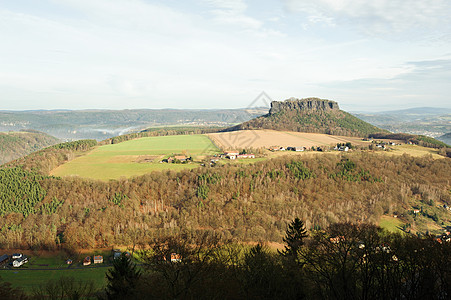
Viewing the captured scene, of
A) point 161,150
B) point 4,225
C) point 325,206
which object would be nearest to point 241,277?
point 325,206

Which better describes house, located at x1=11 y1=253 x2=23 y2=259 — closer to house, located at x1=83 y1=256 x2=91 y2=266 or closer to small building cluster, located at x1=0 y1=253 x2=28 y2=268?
small building cluster, located at x1=0 y1=253 x2=28 y2=268

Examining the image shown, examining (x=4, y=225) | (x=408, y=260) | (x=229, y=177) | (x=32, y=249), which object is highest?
(x=408, y=260)

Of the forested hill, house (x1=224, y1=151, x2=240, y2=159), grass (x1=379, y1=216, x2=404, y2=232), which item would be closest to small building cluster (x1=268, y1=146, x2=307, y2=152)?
house (x1=224, y1=151, x2=240, y2=159)

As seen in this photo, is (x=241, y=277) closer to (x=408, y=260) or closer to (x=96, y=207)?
(x=408, y=260)

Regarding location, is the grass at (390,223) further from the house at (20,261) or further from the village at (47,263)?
the house at (20,261)

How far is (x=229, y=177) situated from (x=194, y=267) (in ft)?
139

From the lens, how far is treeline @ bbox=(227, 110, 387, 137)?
142 m

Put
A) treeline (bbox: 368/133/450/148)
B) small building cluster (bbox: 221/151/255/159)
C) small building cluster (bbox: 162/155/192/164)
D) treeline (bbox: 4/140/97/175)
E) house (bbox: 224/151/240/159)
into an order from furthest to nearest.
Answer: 1. treeline (bbox: 368/133/450/148)
2. small building cluster (bbox: 221/151/255/159)
3. house (bbox: 224/151/240/159)
4. small building cluster (bbox: 162/155/192/164)
5. treeline (bbox: 4/140/97/175)

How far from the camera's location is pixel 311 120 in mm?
155625

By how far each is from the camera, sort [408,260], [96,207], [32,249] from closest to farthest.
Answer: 1. [408,260]
2. [32,249]
3. [96,207]

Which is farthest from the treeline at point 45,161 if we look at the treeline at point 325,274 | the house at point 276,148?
the house at point 276,148

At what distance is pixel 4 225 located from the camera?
45.7 m

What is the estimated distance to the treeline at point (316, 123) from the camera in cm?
14150

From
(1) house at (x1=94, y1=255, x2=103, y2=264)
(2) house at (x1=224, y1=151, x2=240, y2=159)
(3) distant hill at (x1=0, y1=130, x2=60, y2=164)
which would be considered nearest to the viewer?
(1) house at (x1=94, y1=255, x2=103, y2=264)
